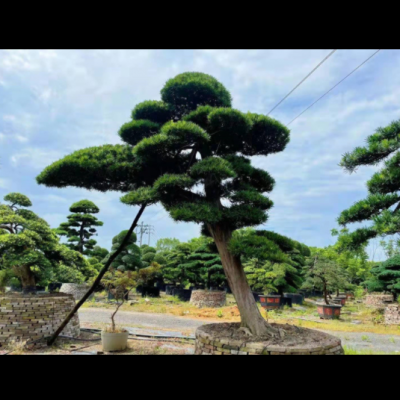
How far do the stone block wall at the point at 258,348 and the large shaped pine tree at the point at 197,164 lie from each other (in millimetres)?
410

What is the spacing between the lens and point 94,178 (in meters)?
4.06

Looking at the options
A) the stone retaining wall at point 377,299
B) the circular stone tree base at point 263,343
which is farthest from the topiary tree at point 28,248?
the stone retaining wall at point 377,299

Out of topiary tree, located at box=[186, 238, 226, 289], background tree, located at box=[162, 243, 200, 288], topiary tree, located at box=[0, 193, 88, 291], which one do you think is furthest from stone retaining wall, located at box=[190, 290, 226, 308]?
topiary tree, located at box=[0, 193, 88, 291]

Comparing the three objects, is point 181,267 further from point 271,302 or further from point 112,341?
point 112,341

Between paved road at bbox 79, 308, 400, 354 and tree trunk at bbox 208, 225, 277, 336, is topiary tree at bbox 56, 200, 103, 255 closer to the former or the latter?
paved road at bbox 79, 308, 400, 354

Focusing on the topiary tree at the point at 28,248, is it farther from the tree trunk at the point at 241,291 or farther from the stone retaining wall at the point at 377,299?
the stone retaining wall at the point at 377,299

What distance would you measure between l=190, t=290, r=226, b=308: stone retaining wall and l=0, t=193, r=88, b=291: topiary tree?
488cm

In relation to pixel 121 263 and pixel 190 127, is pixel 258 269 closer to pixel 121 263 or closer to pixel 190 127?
A: pixel 121 263

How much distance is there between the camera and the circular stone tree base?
9.77ft

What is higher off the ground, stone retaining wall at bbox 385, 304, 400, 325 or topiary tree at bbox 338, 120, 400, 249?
topiary tree at bbox 338, 120, 400, 249

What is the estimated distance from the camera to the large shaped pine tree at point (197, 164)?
3.43 metres
